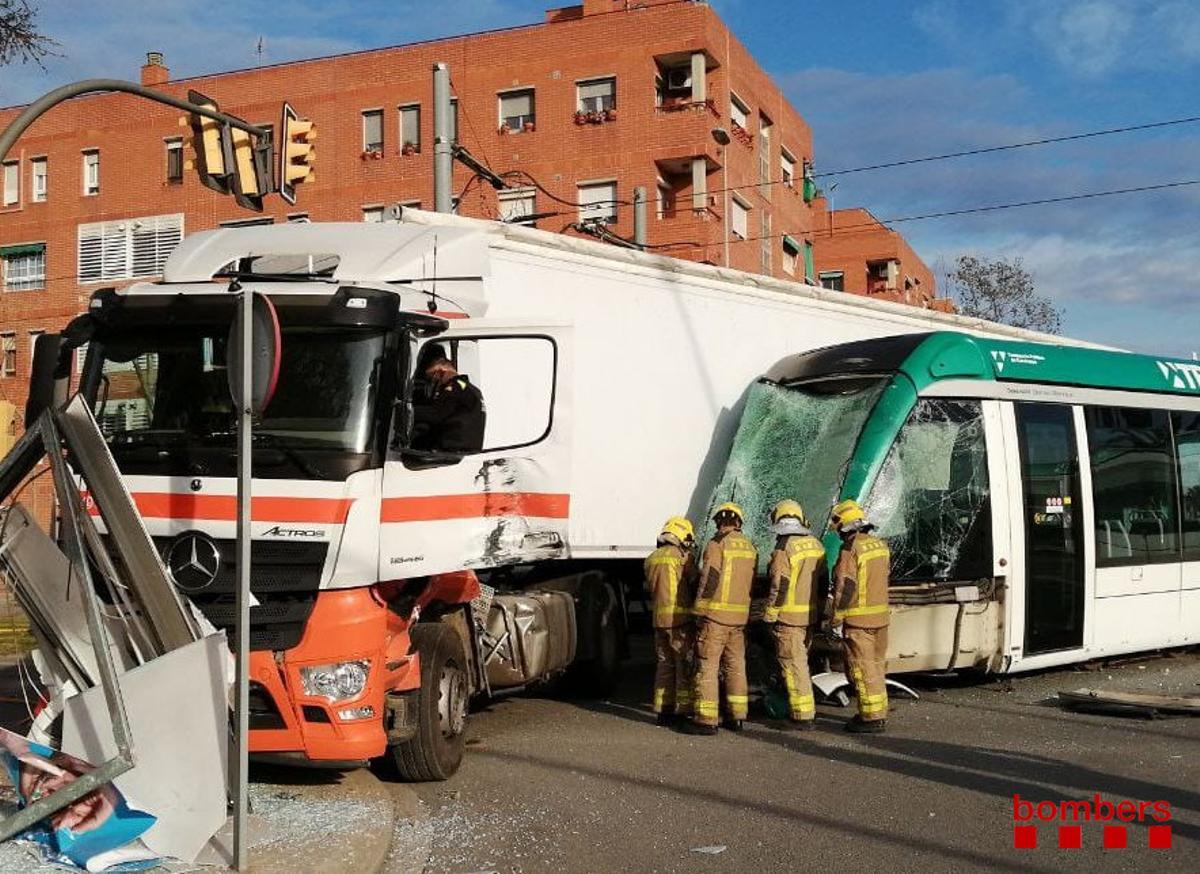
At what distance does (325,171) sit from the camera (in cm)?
4150

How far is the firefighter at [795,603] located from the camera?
365 inches

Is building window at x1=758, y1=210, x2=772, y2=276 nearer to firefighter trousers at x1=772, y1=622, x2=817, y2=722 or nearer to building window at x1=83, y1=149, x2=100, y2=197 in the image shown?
building window at x1=83, y1=149, x2=100, y2=197

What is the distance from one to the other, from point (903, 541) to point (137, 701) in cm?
595

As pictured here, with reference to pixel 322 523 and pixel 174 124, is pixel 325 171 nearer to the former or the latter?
pixel 174 124

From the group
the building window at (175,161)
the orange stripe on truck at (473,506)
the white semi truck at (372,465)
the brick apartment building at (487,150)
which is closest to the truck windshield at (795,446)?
the white semi truck at (372,465)

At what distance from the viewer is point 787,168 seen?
45.2m

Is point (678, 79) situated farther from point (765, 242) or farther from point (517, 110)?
point (765, 242)

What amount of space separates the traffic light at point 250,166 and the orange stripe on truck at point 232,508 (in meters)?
8.49

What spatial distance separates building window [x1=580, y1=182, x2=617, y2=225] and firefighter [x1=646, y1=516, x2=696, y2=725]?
28402 mm

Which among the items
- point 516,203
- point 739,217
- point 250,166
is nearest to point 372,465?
point 250,166

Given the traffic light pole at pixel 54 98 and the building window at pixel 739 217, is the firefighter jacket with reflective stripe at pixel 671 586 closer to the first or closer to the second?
the traffic light pole at pixel 54 98

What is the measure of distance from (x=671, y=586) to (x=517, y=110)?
31.6 meters

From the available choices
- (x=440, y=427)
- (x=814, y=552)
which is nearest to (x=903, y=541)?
(x=814, y=552)

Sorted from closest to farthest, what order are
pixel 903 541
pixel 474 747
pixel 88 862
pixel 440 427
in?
pixel 88 862 → pixel 440 427 → pixel 474 747 → pixel 903 541
